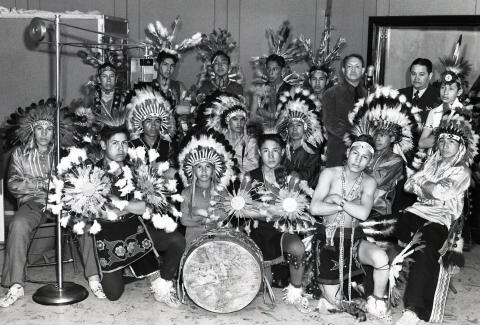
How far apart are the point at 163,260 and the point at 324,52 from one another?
3689 millimetres

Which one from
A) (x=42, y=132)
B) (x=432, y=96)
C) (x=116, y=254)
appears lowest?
(x=116, y=254)

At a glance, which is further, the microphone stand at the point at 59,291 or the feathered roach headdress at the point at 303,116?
the feathered roach headdress at the point at 303,116

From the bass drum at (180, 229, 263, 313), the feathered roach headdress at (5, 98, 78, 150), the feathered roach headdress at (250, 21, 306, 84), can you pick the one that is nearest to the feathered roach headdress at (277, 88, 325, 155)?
the bass drum at (180, 229, 263, 313)

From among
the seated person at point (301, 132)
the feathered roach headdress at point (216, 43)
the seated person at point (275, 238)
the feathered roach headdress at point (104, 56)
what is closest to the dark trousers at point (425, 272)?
the seated person at point (275, 238)

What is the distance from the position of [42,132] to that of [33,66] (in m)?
2.75

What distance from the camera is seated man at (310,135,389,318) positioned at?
12.2 ft

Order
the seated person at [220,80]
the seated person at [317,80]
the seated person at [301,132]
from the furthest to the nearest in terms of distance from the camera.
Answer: the seated person at [220,80], the seated person at [317,80], the seated person at [301,132]

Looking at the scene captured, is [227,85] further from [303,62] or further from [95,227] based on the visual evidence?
[95,227]

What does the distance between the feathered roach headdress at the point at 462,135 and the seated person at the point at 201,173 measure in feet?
4.76

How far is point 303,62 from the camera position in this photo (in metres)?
7.42

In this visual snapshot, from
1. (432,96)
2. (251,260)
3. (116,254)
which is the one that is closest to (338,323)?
(251,260)

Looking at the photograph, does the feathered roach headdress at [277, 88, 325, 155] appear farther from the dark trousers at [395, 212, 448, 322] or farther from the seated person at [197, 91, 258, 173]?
the dark trousers at [395, 212, 448, 322]

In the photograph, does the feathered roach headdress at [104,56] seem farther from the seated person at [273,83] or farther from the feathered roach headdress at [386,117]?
the feathered roach headdress at [386,117]

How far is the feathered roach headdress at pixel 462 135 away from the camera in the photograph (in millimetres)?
3934
